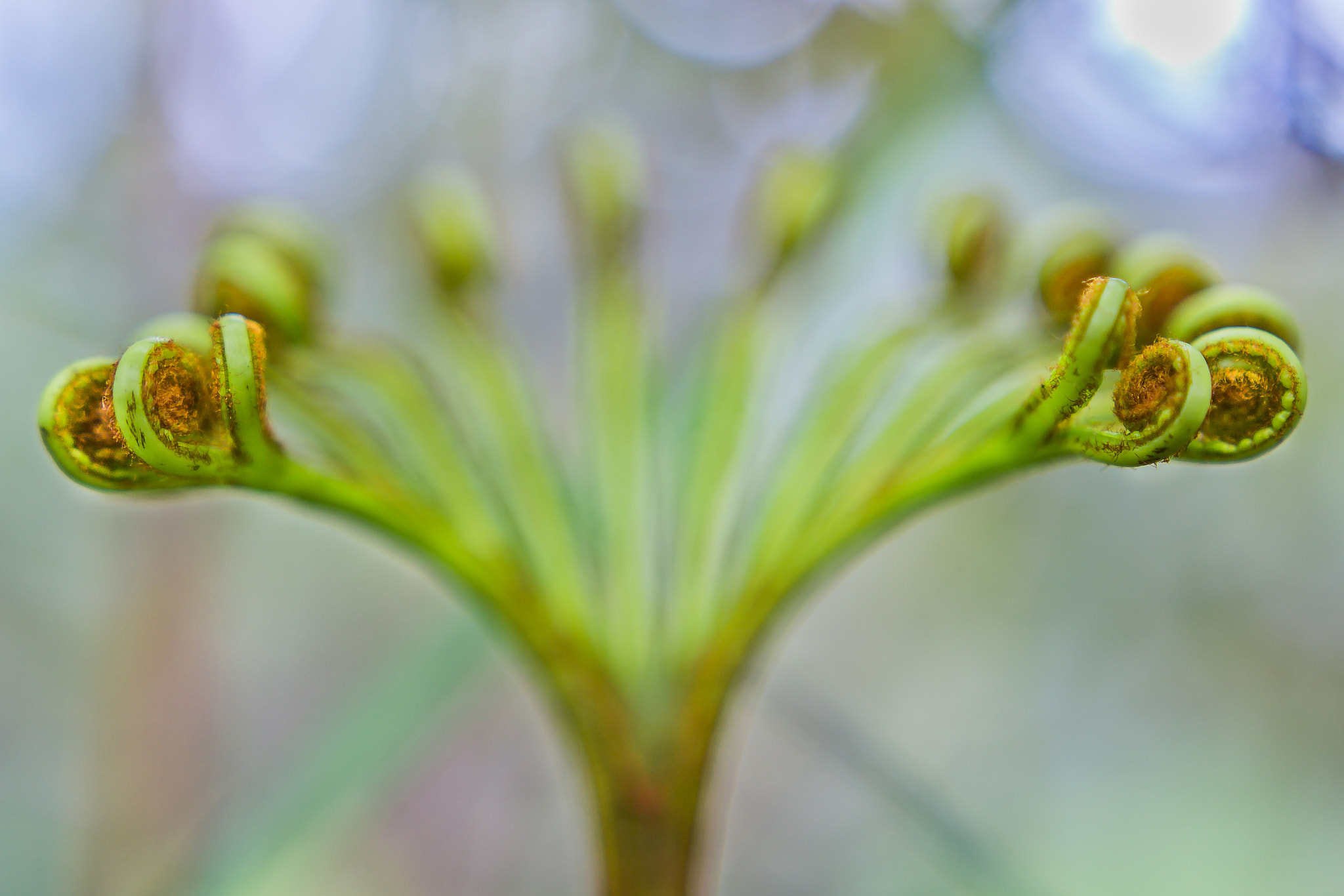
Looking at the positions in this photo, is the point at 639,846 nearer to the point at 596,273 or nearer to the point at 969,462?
the point at 969,462

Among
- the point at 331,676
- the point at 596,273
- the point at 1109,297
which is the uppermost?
the point at 1109,297

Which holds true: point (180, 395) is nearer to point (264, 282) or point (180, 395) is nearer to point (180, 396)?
point (180, 396)

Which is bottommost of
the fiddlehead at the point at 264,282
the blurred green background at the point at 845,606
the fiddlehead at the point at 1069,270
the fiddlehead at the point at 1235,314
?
the blurred green background at the point at 845,606

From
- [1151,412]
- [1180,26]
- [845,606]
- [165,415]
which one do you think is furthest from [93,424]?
[1180,26]

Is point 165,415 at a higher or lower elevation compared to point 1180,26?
lower

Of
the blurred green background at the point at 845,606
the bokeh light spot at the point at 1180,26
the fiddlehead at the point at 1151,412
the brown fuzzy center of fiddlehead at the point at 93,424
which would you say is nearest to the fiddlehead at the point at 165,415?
the brown fuzzy center of fiddlehead at the point at 93,424

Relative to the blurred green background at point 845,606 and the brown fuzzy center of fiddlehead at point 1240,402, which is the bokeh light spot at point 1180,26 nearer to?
the blurred green background at point 845,606

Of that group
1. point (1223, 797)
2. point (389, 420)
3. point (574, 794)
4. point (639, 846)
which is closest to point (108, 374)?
point (389, 420)

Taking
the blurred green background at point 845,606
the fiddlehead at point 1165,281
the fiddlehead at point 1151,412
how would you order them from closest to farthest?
the fiddlehead at point 1151,412, the fiddlehead at point 1165,281, the blurred green background at point 845,606
